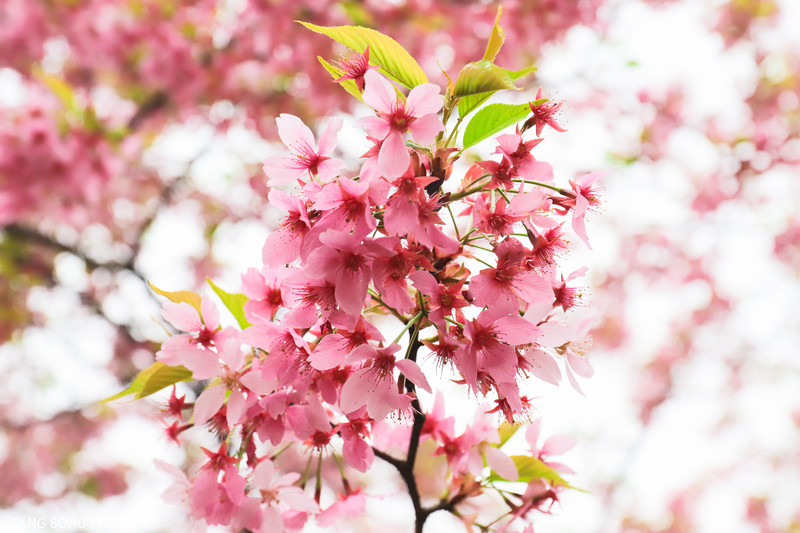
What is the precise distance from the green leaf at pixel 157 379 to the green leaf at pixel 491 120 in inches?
25.4

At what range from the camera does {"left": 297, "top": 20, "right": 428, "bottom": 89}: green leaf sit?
2.86ft

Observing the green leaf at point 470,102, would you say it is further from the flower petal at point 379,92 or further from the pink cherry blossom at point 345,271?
the pink cherry blossom at point 345,271

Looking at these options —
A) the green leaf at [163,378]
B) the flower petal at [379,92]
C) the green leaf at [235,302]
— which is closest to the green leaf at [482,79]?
the flower petal at [379,92]

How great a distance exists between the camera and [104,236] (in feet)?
18.7

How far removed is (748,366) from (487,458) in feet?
29.4

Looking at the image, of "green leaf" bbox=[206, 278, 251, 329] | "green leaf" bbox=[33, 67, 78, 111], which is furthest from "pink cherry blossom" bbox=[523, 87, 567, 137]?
"green leaf" bbox=[33, 67, 78, 111]

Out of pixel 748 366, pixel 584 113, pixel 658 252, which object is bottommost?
pixel 748 366

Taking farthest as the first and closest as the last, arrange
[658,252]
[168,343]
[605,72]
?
[658,252], [605,72], [168,343]

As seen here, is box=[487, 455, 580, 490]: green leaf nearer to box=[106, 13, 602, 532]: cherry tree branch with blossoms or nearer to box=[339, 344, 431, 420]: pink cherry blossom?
box=[106, 13, 602, 532]: cherry tree branch with blossoms

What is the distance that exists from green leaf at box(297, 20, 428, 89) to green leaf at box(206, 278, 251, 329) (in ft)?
1.56

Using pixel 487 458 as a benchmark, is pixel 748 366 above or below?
below

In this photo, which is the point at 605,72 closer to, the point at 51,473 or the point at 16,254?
the point at 16,254

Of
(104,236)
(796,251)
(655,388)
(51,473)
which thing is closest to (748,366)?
(655,388)

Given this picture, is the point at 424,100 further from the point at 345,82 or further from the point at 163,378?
the point at 163,378
